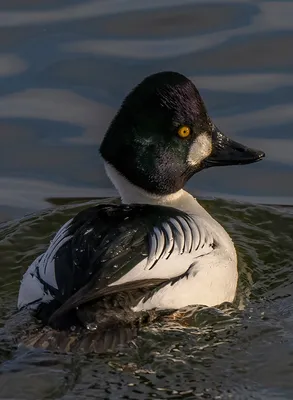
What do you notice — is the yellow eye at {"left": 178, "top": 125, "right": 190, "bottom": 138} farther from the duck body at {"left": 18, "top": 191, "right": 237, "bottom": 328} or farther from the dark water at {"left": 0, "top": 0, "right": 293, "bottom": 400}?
the dark water at {"left": 0, "top": 0, "right": 293, "bottom": 400}

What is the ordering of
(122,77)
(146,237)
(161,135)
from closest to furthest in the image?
(146,237), (161,135), (122,77)

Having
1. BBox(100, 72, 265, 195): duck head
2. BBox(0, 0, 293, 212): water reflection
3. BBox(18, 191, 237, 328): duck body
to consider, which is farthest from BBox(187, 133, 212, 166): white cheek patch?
BBox(0, 0, 293, 212): water reflection

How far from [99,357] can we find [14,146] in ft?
13.8

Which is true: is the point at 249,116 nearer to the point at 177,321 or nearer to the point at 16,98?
the point at 16,98

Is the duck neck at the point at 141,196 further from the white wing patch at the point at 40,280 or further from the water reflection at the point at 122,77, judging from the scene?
the water reflection at the point at 122,77

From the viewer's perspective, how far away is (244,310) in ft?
25.1

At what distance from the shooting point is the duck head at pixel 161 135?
7852mm

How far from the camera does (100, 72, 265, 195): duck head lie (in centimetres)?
785

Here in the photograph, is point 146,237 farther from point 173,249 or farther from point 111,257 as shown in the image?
point 111,257

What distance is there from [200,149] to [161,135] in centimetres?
41

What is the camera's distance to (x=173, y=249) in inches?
290

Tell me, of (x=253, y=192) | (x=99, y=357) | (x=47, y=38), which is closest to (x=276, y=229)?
(x=253, y=192)

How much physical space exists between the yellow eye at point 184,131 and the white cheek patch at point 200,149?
0.45 ft

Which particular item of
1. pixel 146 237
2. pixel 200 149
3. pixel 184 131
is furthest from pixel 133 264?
pixel 200 149
